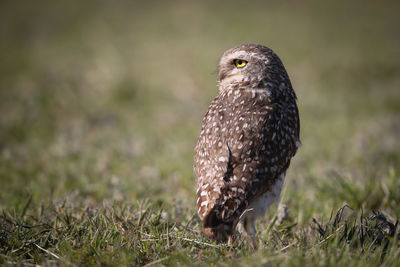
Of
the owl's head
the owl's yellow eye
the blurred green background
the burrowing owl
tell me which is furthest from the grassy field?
the owl's yellow eye

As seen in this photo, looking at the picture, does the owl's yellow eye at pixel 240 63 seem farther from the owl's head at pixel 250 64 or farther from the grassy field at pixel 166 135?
the grassy field at pixel 166 135

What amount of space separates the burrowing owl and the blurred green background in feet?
2.66

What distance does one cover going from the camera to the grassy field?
8.95 feet

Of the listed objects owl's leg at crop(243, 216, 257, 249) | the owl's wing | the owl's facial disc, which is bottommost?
owl's leg at crop(243, 216, 257, 249)

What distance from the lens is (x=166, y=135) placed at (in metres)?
6.91

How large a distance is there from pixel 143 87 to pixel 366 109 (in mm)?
5126

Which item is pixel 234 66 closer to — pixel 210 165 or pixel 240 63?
pixel 240 63

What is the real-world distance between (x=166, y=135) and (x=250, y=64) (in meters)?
3.80

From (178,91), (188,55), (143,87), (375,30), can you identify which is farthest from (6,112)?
(375,30)

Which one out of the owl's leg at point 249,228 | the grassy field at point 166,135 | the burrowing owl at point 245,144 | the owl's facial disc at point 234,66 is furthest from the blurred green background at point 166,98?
the owl's facial disc at point 234,66

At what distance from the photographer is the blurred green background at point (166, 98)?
4.64 metres

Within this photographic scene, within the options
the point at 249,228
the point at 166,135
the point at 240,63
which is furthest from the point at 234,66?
the point at 166,135

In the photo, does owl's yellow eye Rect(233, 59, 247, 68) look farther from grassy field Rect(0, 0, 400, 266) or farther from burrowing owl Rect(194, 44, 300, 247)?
grassy field Rect(0, 0, 400, 266)

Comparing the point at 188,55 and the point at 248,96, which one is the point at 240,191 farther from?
the point at 188,55
